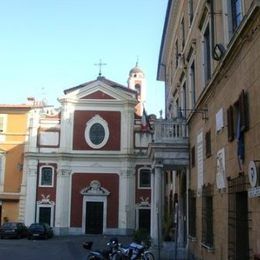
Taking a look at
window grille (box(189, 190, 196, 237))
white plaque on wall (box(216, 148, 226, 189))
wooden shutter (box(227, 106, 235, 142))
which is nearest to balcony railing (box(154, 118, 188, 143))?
window grille (box(189, 190, 196, 237))

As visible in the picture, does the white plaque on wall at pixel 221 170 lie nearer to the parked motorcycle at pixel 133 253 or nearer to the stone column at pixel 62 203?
the parked motorcycle at pixel 133 253

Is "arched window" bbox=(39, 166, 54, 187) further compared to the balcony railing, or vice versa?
"arched window" bbox=(39, 166, 54, 187)

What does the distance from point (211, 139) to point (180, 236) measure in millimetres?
8647

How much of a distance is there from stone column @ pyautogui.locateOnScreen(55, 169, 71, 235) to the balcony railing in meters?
25.0

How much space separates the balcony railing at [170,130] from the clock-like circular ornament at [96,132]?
25.2 metres

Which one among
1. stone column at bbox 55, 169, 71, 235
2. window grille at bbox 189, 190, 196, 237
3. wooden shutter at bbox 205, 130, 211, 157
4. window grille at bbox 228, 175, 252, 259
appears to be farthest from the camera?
stone column at bbox 55, 169, 71, 235

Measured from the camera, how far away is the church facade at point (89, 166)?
44.1 meters

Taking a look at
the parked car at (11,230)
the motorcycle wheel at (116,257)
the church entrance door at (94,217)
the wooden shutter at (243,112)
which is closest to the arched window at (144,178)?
the church entrance door at (94,217)

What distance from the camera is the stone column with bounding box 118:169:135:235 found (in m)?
43.9

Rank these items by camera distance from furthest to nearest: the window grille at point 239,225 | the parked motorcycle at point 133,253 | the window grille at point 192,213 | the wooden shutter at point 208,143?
the window grille at point 192,213 → the parked motorcycle at point 133,253 → the wooden shutter at point 208,143 → the window grille at point 239,225

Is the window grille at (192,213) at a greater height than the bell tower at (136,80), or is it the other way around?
the bell tower at (136,80)

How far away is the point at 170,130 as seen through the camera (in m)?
20.8

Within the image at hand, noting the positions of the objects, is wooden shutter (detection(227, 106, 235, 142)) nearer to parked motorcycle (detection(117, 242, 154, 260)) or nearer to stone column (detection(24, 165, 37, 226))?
parked motorcycle (detection(117, 242, 154, 260))

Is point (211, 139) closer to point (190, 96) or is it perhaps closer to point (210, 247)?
point (210, 247)
